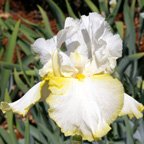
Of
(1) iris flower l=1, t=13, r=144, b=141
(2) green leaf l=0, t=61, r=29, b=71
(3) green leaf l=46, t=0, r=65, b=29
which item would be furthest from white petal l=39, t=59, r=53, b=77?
(3) green leaf l=46, t=0, r=65, b=29

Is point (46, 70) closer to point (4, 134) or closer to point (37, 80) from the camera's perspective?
point (4, 134)

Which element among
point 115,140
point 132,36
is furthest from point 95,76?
point 132,36

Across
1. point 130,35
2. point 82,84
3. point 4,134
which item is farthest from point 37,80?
point 82,84

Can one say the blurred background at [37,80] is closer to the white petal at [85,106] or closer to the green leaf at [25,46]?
the green leaf at [25,46]

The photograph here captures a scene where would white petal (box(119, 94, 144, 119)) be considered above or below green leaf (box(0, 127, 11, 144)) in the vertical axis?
above

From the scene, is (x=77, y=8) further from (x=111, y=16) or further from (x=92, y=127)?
(x=92, y=127)

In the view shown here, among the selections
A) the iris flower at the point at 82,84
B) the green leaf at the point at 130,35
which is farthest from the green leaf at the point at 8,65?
the iris flower at the point at 82,84

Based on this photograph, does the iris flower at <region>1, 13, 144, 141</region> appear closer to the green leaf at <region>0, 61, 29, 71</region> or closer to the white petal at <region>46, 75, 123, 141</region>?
the white petal at <region>46, 75, 123, 141</region>

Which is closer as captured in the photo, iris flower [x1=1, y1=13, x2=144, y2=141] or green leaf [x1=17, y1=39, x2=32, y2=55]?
iris flower [x1=1, y1=13, x2=144, y2=141]
